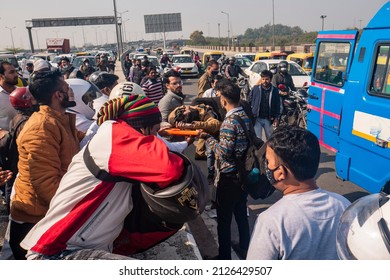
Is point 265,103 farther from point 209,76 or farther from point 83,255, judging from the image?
point 83,255

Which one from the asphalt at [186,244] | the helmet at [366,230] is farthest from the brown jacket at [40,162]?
the helmet at [366,230]

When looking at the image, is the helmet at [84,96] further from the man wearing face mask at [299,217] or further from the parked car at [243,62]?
the parked car at [243,62]

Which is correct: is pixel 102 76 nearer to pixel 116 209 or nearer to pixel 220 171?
pixel 220 171

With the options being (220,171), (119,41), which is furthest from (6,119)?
(119,41)

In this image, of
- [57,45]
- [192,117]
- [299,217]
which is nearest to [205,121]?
[192,117]

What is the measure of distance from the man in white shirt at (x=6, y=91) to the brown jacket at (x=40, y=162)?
7.03 feet

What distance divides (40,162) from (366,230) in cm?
177

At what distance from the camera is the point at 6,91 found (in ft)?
14.1

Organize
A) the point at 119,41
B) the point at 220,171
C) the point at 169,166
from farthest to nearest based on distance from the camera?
the point at 119,41 → the point at 220,171 → the point at 169,166

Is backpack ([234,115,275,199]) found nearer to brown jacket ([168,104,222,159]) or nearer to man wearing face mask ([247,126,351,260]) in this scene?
brown jacket ([168,104,222,159])

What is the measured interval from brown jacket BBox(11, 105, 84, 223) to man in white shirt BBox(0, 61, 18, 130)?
2.14 metres

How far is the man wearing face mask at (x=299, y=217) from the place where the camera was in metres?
1.45

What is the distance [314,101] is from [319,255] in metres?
4.34

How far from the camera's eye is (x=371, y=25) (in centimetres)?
377
